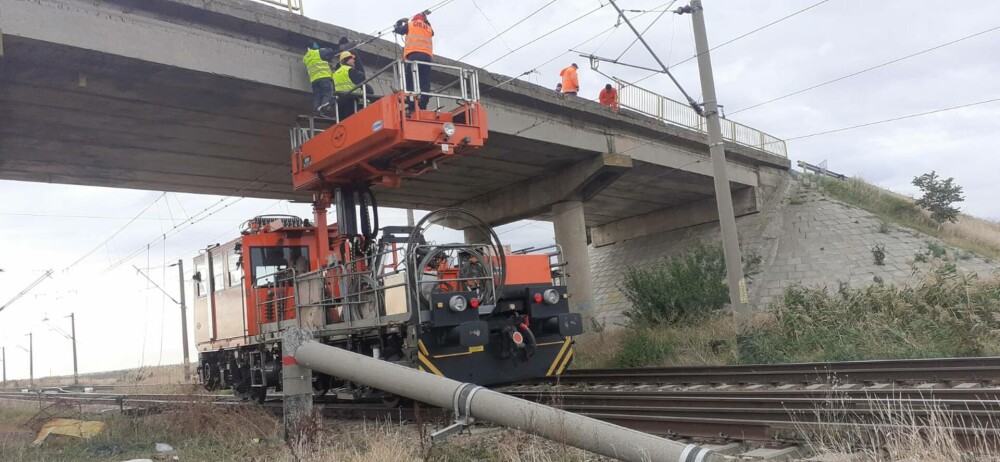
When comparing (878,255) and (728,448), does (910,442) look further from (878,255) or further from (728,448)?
(878,255)

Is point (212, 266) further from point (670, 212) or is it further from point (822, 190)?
point (822, 190)

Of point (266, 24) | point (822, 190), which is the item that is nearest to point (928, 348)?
point (266, 24)

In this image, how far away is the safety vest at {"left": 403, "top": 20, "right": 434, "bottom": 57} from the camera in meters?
10.8

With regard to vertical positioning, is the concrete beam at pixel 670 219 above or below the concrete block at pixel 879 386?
above

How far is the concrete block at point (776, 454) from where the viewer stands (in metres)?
5.47

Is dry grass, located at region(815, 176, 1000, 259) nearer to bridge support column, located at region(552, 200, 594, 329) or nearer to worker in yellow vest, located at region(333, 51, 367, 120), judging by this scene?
bridge support column, located at region(552, 200, 594, 329)

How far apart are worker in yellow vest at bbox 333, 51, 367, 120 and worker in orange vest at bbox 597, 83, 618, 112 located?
9.96 m

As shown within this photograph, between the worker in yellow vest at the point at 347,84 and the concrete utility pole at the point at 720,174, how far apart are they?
6529 millimetres

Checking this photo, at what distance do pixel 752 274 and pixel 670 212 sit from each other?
19.1ft

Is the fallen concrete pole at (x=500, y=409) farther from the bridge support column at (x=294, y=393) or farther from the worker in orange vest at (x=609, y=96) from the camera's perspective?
the worker in orange vest at (x=609, y=96)

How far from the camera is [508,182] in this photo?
21.7 meters

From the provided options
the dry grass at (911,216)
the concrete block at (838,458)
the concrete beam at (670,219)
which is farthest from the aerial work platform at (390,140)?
the concrete beam at (670,219)

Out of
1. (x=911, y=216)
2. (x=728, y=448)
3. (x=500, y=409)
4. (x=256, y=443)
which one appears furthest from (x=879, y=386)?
(x=911, y=216)

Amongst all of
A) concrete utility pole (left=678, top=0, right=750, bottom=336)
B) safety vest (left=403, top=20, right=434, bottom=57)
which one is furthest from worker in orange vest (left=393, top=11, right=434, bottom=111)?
concrete utility pole (left=678, top=0, right=750, bottom=336)
